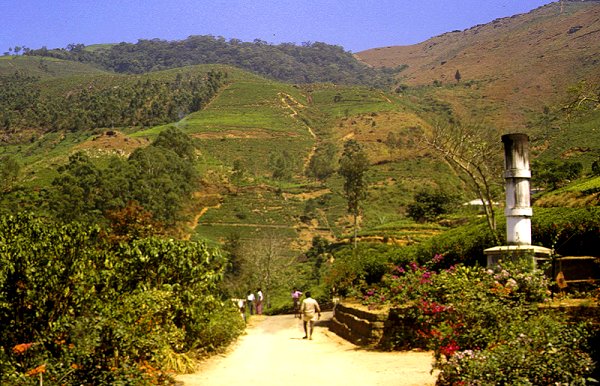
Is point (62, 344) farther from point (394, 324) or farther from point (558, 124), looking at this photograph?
point (558, 124)

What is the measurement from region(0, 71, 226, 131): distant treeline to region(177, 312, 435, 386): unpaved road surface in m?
90.6

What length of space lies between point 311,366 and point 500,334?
4.85 meters

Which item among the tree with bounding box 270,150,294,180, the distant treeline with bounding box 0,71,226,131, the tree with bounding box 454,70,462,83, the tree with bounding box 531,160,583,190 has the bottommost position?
the tree with bounding box 531,160,583,190

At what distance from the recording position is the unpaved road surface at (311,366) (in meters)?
10.1

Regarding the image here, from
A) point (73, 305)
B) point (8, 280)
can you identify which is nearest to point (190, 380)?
point (73, 305)

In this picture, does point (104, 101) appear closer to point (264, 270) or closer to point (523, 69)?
point (264, 270)

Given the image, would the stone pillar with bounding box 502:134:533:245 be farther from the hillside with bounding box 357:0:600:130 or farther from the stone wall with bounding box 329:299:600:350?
the hillside with bounding box 357:0:600:130

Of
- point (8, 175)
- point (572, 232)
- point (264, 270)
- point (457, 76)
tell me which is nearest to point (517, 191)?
point (572, 232)

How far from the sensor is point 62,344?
771 cm

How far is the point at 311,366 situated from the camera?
476 inches

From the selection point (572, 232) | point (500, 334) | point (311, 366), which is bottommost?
point (311, 366)

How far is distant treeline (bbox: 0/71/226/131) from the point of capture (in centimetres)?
10431

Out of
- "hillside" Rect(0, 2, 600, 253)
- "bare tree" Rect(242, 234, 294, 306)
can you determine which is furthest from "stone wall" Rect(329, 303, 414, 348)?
"bare tree" Rect(242, 234, 294, 306)

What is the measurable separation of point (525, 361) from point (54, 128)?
106869 mm
